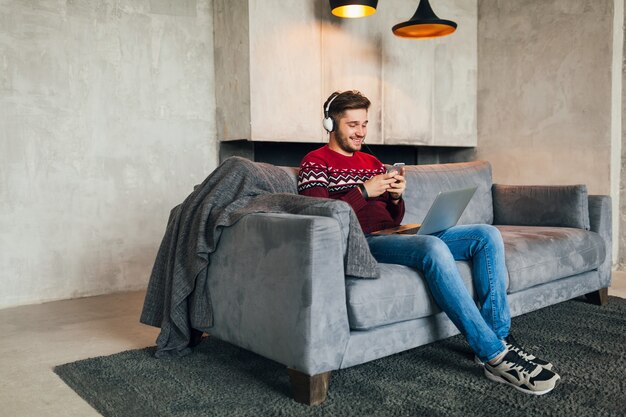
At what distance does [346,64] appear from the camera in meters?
4.37

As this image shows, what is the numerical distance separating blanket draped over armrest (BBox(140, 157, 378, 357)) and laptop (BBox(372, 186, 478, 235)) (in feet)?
1.66

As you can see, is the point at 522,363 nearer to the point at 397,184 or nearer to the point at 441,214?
the point at 441,214

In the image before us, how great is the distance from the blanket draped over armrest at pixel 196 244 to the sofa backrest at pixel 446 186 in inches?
39.1

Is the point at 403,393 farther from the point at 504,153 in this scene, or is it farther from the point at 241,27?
the point at 504,153

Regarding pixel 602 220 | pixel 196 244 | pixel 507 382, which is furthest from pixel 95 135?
pixel 602 220

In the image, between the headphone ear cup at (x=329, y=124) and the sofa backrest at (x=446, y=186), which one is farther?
the sofa backrest at (x=446, y=186)

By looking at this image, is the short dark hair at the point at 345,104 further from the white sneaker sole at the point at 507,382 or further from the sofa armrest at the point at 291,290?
the white sneaker sole at the point at 507,382

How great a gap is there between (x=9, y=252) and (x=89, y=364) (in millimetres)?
1521

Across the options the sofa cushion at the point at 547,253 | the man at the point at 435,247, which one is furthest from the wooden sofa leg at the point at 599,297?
the man at the point at 435,247

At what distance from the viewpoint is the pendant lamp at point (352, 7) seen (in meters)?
3.82

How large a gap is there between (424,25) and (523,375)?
2791mm

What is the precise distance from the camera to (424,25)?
13.2ft

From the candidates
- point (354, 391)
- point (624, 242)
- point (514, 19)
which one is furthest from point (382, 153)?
point (354, 391)

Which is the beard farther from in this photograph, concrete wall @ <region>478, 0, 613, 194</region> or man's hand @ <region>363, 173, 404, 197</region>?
concrete wall @ <region>478, 0, 613, 194</region>
